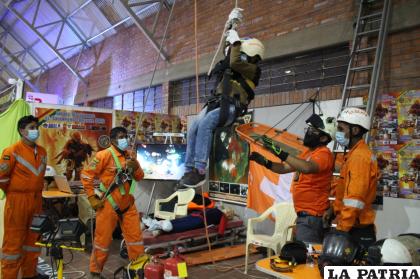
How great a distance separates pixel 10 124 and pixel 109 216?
2.53 m

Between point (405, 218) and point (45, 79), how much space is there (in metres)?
14.8

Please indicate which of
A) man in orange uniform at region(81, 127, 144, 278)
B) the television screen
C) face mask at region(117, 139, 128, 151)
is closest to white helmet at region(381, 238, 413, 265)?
man in orange uniform at region(81, 127, 144, 278)

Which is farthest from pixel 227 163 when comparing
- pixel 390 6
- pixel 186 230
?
pixel 390 6

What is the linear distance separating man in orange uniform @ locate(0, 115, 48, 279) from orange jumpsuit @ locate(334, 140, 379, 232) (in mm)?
3221

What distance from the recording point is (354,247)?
86.4 inches

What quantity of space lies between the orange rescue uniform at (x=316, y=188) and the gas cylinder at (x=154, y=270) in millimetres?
1424

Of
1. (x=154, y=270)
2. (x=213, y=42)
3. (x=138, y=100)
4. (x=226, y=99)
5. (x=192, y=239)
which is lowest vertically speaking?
(x=192, y=239)

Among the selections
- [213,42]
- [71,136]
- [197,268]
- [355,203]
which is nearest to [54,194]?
[71,136]

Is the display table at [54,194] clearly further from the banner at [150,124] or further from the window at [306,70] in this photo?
the window at [306,70]

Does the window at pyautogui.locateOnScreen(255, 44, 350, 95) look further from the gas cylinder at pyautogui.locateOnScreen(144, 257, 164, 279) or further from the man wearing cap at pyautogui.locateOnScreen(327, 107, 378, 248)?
the gas cylinder at pyautogui.locateOnScreen(144, 257, 164, 279)

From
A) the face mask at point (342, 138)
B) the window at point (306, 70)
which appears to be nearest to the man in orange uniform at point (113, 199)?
the face mask at point (342, 138)

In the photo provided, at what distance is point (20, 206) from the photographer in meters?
3.77

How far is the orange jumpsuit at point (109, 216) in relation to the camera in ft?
12.7

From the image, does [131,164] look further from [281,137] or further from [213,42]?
[213,42]
